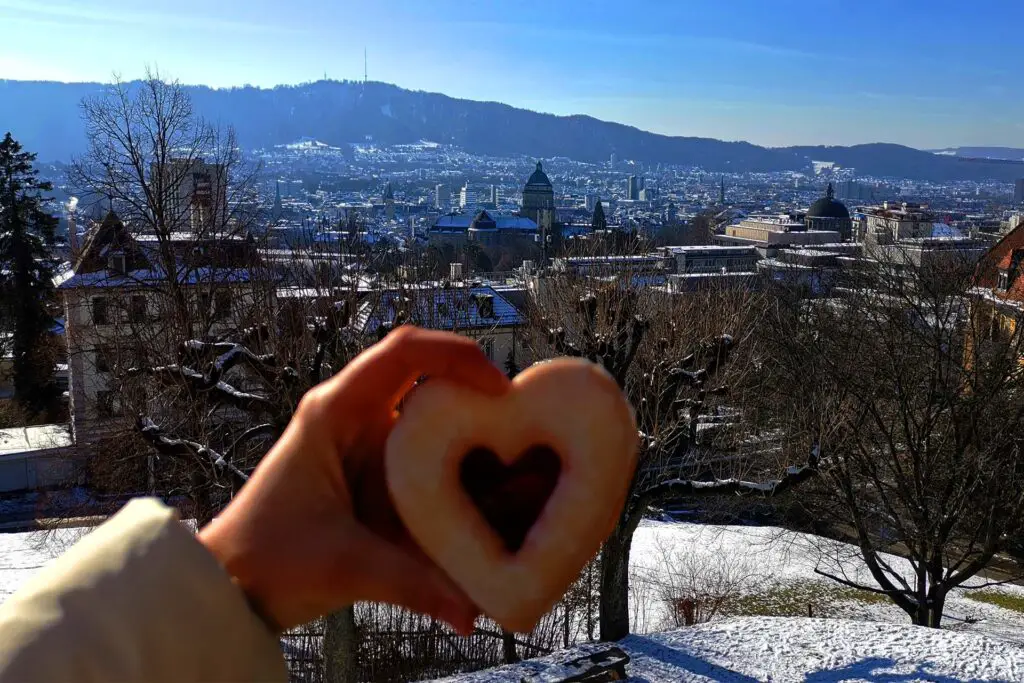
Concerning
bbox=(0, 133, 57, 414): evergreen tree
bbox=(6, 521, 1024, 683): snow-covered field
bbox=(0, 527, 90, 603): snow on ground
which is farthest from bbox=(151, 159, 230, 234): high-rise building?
bbox=(0, 133, 57, 414): evergreen tree

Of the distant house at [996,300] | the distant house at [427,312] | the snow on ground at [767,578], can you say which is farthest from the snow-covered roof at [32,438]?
the distant house at [996,300]

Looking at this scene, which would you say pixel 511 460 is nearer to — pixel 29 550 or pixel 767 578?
pixel 767 578

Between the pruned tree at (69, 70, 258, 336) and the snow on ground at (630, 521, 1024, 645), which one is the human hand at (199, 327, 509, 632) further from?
the pruned tree at (69, 70, 258, 336)

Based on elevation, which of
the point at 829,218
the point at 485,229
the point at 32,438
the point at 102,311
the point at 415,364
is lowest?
the point at 32,438

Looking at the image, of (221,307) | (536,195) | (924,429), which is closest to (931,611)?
(924,429)

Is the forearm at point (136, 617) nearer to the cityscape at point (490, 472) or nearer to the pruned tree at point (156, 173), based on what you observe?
the cityscape at point (490, 472)

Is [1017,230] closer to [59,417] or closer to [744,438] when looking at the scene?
[744,438]
